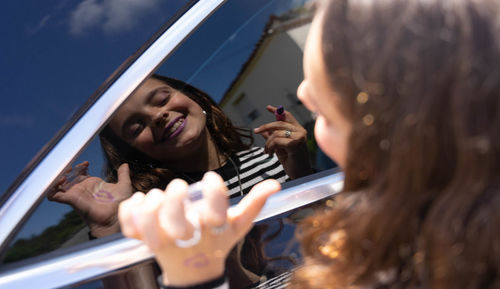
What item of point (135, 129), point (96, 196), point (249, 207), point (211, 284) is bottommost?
point (211, 284)

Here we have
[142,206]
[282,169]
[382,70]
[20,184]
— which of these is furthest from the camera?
[282,169]

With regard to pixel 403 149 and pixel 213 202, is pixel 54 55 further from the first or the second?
pixel 403 149

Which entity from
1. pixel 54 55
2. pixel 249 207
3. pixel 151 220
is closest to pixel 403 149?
pixel 249 207

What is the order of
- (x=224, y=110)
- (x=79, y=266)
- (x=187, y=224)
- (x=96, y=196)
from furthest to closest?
(x=224, y=110) < (x=96, y=196) < (x=79, y=266) < (x=187, y=224)

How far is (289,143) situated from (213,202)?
0.67 m

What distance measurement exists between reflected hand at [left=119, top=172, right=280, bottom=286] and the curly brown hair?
41 centimetres

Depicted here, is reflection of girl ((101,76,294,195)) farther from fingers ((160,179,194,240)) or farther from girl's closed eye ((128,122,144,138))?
fingers ((160,179,194,240))

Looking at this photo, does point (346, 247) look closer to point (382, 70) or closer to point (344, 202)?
point (344, 202)

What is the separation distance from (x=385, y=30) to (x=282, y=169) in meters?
0.77

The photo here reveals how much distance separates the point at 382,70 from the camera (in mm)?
804

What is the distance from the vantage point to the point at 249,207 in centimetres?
99

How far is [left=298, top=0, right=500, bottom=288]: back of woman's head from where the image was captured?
78 cm

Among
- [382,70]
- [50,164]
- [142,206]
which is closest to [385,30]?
[382,70]

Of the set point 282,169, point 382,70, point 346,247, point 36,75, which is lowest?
point 346,247
